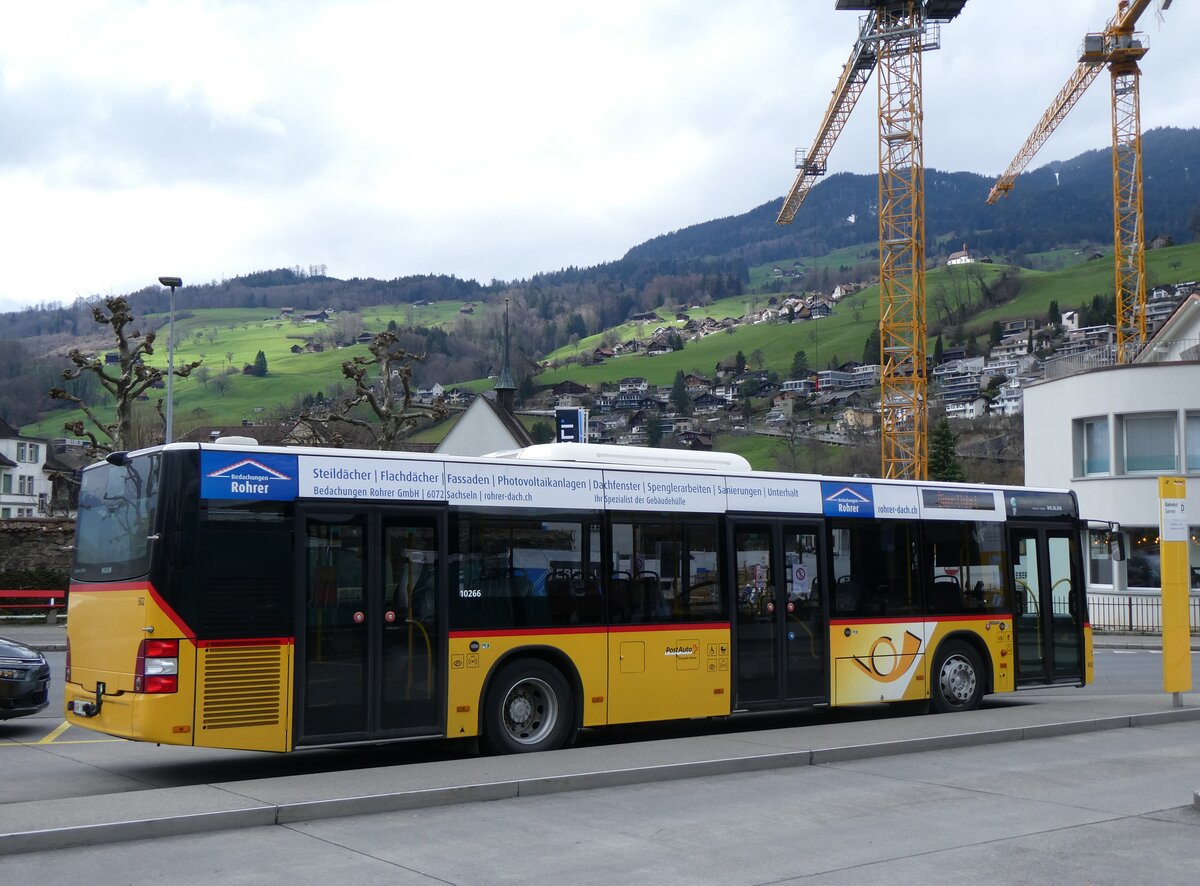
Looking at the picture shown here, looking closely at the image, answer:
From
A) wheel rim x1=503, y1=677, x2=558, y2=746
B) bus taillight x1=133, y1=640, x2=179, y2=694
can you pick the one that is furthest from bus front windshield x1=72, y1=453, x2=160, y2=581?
wheel rim x1=503, y1=677, x2=558, y2=746

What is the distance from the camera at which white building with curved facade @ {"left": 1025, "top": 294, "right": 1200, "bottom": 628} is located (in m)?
35.2

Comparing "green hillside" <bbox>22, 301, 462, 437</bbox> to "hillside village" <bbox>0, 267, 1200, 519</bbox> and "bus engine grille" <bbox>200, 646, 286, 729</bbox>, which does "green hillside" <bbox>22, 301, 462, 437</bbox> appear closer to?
"hillside village" <bbox>0, 267, 1200, 519</bbox>

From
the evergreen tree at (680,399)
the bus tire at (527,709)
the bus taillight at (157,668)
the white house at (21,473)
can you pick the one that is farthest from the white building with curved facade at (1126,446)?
the evergreen tree at (680,399)

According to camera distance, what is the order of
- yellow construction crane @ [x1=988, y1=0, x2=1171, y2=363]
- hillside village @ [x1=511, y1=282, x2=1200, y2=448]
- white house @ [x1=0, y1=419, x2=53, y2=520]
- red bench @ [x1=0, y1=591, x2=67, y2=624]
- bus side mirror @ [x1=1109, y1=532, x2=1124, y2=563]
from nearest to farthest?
bus side mirror @ [x1=1109, y1=532, x2=1124, y2=563]
red bench @ [x1=0, y1=591, x2=67, y2=624]
yellow construction crane @ [x1=988, y1=0, x2=1171, y2=363]
white house @ [x1=0, y1=419, x2=53, y2=520]
hillside village @ [x1=511, y1=282, x2=1200, y2=448]

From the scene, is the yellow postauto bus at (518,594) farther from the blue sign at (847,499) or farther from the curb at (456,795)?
the curb at (456,795)

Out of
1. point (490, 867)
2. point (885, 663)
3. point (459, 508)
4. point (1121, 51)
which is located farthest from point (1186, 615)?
point (1121, 51)

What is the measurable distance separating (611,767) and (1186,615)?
927 cm

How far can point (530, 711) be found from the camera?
488 inches

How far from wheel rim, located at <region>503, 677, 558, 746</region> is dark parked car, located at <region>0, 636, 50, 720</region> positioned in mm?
5981

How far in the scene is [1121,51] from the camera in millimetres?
76500

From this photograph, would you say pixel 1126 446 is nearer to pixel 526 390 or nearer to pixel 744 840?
pixel 744 840

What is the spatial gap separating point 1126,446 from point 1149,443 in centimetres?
68

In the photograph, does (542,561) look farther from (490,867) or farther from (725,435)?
(725,435)

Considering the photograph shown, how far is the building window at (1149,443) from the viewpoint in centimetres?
3562
